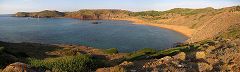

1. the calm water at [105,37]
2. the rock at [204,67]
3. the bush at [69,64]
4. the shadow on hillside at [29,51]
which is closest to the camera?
the bush at [69,64]

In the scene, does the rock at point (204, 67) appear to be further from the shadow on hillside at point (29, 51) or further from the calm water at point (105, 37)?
the calm water at point (105, 37)

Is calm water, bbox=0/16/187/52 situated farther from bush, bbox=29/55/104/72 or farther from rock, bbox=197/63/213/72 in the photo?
bush, bbox=29/55/104/72

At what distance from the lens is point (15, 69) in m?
17.2

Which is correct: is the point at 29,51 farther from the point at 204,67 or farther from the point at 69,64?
the point at 204,67

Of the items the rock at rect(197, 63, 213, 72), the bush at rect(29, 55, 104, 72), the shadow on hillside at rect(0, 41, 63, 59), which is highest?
the bush at rect(29, 55, 104, 72)

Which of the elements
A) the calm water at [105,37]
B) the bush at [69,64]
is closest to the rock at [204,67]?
the bush at [69,64]

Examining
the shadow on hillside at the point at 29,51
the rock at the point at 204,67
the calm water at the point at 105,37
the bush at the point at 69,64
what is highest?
the bush at the point at 69,64

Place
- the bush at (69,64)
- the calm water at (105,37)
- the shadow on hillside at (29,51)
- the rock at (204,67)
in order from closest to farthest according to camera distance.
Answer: the bush at (69,64) → the rock at (204,67) → the shadow on hillside at (29,51) → the calm water at (105,37)

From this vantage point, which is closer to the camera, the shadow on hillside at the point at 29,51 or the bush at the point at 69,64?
the bush at the point at 69,64

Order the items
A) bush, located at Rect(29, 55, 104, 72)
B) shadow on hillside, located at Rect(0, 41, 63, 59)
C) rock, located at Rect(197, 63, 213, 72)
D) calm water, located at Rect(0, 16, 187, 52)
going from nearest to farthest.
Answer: bush, located at Rect(29, 55, 104, 72) < rock, located at Rect(197, 63, 213, 72) < shadow on hillside, located at Rect(0, 41, 63, 59) < calm water, located at Rect(0, 16, 187, 52)

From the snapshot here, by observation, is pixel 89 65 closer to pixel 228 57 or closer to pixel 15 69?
pixel 15 69

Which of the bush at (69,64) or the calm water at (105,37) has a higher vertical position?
the bush at (69,64)

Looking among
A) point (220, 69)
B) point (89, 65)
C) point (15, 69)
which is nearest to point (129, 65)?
point (89, 65)

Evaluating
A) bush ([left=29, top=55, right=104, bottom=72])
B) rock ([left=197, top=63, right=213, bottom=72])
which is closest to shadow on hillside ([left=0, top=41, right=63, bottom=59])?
bush ([left=29, top=55, right=104, bottom=72])
